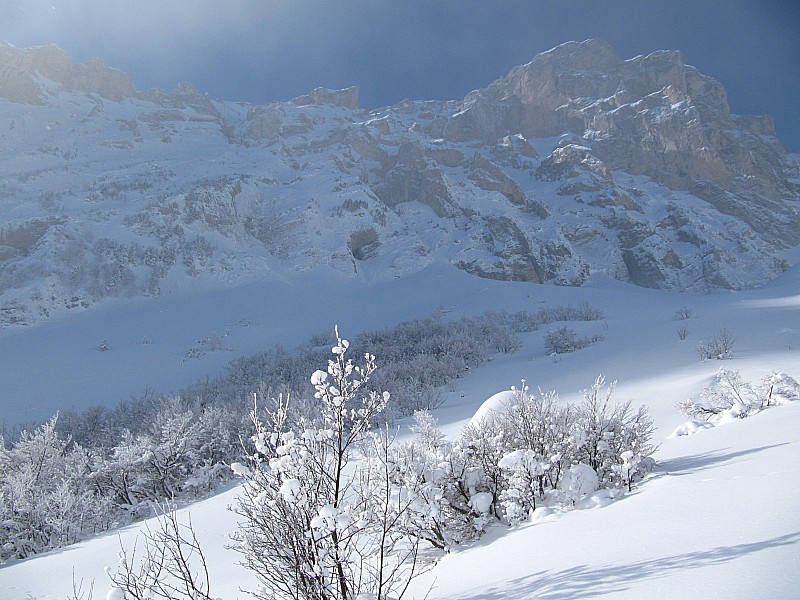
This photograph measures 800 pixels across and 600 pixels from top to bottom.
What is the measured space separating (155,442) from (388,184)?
97.6m

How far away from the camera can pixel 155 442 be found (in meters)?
22.5

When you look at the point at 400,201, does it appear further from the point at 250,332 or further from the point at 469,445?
the point at 469,445

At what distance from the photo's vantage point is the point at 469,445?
29.6 ft

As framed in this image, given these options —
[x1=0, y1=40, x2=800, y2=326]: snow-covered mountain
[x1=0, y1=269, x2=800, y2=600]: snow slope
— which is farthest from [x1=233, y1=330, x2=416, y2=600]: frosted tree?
[x1=0, y1=40, x2=800, y2=326]: snow-covered mountain

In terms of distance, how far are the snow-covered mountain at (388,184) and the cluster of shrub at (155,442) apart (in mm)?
31392

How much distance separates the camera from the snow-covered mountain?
6669 centimetres

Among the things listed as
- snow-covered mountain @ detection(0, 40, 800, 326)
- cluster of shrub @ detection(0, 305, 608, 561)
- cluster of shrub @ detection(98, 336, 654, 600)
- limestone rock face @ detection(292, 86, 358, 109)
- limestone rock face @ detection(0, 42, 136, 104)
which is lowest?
cluster of shrub @ detection(98, 336, 654, 600)

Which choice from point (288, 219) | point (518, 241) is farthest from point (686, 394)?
point (518, 241)

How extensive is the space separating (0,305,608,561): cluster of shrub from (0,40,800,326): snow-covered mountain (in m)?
31.4

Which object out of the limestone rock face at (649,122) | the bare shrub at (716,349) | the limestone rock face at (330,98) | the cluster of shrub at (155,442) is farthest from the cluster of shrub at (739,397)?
the limestone rock face at (330,98)

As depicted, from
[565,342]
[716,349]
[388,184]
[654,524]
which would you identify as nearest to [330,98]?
[388,184]

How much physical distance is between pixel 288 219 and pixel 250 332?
3269cm

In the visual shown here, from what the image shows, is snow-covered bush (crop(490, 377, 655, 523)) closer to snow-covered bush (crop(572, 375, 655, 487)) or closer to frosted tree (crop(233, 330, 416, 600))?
snow-covered bush (crop(572, 375, 655, 487))

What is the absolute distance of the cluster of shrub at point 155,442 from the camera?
629 inches
